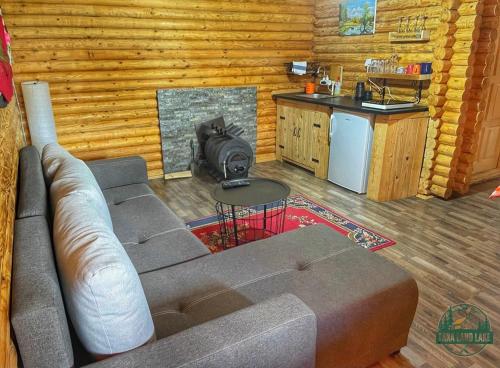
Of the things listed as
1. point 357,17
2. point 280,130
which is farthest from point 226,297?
point 357,17

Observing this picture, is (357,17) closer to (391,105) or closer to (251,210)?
(391,105)

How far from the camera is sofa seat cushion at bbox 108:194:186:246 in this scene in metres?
2.16

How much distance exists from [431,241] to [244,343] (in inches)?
94.5

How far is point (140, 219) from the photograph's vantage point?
2.36 meters

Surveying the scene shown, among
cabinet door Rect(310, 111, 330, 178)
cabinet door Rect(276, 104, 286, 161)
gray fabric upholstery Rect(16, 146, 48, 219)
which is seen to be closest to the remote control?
gray fabric upholstery Rect(16, 146, 48, 219)

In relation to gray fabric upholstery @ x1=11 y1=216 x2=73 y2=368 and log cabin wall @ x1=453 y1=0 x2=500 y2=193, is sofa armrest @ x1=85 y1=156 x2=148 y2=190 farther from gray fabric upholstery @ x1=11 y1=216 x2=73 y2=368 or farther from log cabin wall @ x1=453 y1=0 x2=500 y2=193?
log cabin wall @ x1=453 y1=0 x2=500 y2=193

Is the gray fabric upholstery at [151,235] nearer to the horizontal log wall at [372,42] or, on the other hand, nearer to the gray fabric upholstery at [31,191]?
the gray fabric upholstery at [31,191]

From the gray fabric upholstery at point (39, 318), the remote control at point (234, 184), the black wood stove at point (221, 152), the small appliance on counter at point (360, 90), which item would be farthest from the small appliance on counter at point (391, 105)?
the gray fabric upholstery at point (39, 318)

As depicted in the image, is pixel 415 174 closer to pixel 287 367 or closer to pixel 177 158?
pixel 177 158

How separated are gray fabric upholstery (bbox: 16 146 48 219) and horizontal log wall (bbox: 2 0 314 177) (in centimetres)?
179

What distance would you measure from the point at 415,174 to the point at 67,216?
11.5 ft

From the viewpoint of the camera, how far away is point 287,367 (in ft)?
3.86

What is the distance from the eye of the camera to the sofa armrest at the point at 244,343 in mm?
1005

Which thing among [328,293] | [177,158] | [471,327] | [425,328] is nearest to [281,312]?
[328,293]
